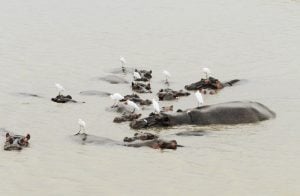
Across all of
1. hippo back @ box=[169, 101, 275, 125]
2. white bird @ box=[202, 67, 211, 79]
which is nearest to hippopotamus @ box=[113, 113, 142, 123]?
hippo back @ box=[169, 101, 275, 125]

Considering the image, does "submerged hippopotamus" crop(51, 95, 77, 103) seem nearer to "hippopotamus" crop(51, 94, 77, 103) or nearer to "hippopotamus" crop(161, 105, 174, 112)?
"hippopotamus" crop(51, 94, 77, 103)

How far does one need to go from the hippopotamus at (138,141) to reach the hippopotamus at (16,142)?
1243 mm

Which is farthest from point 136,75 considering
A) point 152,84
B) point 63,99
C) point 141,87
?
point 63,99

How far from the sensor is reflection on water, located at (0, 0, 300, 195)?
14.6 meters

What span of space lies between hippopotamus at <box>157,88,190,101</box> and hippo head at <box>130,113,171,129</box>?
9.71 ft

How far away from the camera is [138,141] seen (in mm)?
16562

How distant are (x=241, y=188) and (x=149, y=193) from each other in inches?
67.2

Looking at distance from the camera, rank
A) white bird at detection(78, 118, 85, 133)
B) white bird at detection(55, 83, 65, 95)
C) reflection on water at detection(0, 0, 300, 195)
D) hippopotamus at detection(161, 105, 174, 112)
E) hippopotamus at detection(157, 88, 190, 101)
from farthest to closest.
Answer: white bird at detection(55, 83, 65, 95)
hippopotamus at detection(157, 88, 190, 101)
hippopotamus at detection(161, 105, 174, 112)
white bird at detection(78, 118, 85, 133)
reflection on water at detection(0, 0, 300, 195)

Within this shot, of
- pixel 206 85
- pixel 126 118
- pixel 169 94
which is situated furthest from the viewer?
pixel 206 85

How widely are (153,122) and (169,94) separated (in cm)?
327

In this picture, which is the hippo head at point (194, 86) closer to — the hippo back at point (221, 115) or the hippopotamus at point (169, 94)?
the hippopotamus at point (169, 94)

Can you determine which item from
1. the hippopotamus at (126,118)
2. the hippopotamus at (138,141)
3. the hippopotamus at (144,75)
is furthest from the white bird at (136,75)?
the hippopotamus at (138,141)

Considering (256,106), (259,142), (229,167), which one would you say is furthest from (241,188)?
(256,106)

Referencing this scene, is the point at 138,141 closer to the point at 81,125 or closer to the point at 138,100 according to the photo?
the point at 81,125
